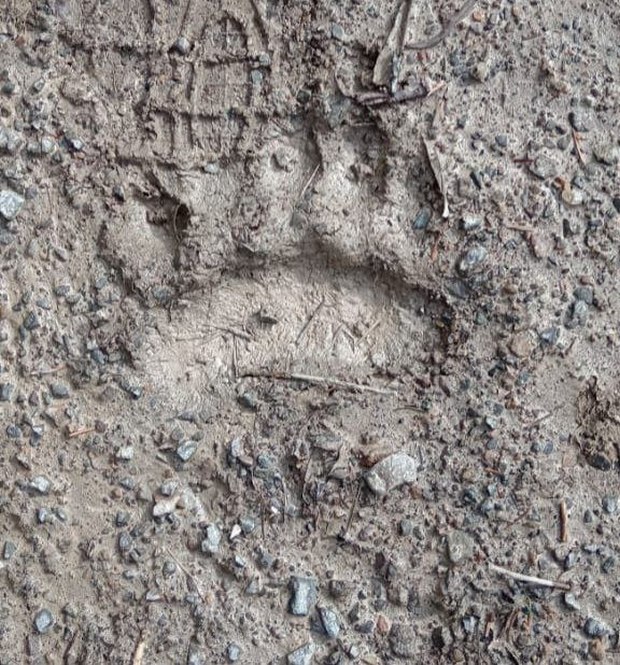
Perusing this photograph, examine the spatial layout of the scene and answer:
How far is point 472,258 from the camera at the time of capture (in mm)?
2027

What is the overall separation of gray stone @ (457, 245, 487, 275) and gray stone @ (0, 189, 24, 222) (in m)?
1.08

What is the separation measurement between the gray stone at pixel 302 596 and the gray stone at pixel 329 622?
3 centimetres

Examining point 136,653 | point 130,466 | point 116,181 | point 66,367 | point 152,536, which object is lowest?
point 136,653

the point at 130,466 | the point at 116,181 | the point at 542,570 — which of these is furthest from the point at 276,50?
the point at 542,570

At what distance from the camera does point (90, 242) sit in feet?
6.94

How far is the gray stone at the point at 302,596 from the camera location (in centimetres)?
205

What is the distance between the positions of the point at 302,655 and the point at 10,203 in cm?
130

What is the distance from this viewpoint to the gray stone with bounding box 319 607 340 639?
204 centimetres

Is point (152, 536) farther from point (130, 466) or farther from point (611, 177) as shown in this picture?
point (611, 177)

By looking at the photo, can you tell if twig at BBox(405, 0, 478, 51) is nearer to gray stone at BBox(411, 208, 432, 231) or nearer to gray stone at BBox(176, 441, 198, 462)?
gray stone at BBox(411, 208, 432, 231)

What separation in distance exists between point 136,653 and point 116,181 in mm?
1141

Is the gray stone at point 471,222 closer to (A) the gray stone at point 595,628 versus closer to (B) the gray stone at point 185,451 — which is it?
(B) the gray stone at point 185,451

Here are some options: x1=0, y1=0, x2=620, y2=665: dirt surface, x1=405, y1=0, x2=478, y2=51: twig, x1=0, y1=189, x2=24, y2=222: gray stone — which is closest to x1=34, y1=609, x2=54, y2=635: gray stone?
x1=0, y1=0, x2=620, y2=665: dirt surface

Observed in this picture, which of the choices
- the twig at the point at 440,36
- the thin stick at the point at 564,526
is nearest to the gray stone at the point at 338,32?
the twig at the point at 440,36
